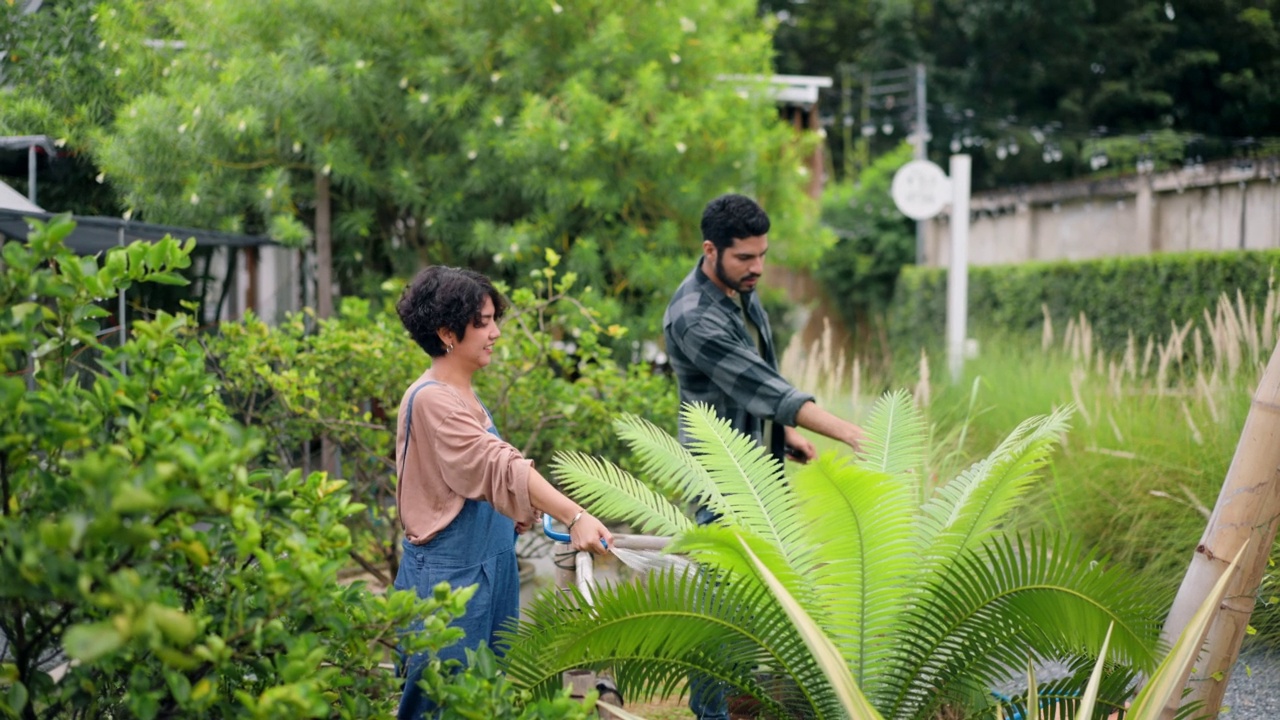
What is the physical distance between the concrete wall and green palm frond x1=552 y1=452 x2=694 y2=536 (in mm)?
7639

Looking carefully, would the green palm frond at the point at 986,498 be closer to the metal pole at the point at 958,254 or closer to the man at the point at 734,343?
the man at the point at 734,343

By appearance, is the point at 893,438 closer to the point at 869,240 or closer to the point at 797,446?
the point at 797,446

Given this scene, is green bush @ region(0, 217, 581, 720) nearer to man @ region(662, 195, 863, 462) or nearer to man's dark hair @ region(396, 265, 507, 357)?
man's dark hair @ region(396, 265, 507, 357)

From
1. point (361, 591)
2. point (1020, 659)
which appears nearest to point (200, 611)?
point (361, 591)

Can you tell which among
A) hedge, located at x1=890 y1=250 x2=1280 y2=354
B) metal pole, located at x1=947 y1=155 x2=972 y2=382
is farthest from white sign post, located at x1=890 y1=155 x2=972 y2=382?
hedge, located at x1=890 y1=250 x2=1280 y2=354

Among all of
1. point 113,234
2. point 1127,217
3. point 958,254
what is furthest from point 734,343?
point 1127,217

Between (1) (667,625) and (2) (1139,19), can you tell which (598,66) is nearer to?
(1) (667,625)

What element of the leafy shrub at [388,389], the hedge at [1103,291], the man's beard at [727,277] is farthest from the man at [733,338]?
the hedge at [1103,291]

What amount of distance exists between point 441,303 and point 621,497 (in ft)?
2.36

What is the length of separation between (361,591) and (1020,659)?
1630 millimetres

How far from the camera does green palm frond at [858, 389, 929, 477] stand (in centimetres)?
344

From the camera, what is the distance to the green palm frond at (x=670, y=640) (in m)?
2.77

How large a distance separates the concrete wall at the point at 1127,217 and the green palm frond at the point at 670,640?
786 cm

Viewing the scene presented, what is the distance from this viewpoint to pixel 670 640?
2.86m
